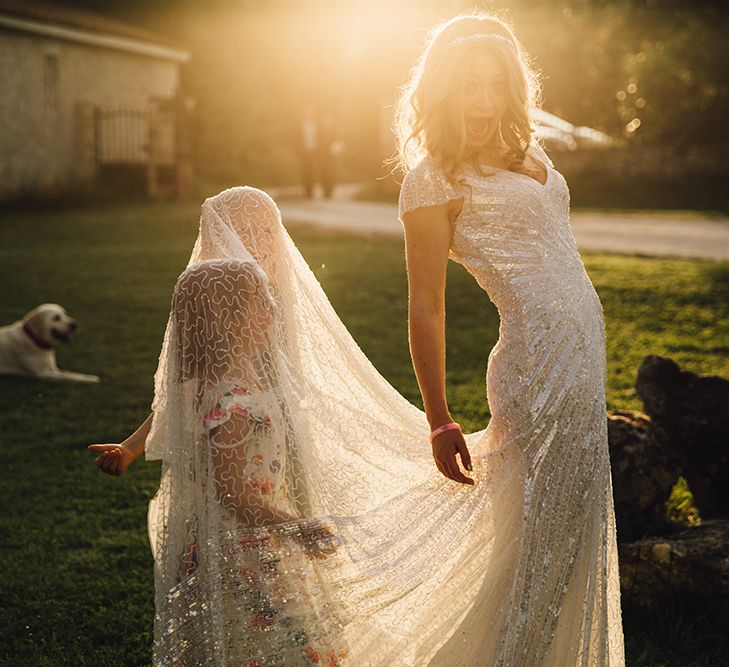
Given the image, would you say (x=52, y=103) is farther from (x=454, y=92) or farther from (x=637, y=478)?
(x=454, y=92)

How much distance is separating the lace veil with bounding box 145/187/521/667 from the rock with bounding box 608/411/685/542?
1.81 metres

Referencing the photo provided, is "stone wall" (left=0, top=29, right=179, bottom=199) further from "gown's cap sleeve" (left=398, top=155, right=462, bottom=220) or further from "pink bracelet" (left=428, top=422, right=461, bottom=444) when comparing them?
"pink bracelet" (left=428, top=422, right=461, bottom=444)

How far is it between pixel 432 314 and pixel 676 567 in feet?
6.25

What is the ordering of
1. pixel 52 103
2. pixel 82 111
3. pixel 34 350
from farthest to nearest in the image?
pixel 82 111 < pixel 52 103 < pixel 34 350

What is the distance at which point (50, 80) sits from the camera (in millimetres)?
22781

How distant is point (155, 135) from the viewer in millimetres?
23469

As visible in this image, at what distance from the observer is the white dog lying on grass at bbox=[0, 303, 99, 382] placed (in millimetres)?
8227

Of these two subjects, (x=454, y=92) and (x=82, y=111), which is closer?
(x=454, y=92)

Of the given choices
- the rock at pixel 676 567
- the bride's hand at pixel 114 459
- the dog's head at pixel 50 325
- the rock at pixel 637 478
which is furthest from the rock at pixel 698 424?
the dog's head at pixel 50 325

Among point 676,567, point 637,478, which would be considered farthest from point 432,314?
point 637,478

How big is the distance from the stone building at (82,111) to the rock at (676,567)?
1961 cm

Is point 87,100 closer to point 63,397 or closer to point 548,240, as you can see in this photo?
point 63,397

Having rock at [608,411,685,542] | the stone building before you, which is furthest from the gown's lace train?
the stone building

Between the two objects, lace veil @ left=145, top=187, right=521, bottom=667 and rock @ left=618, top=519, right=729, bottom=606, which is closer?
lace veil @ left=145, top=187, right=521, bottom=667
